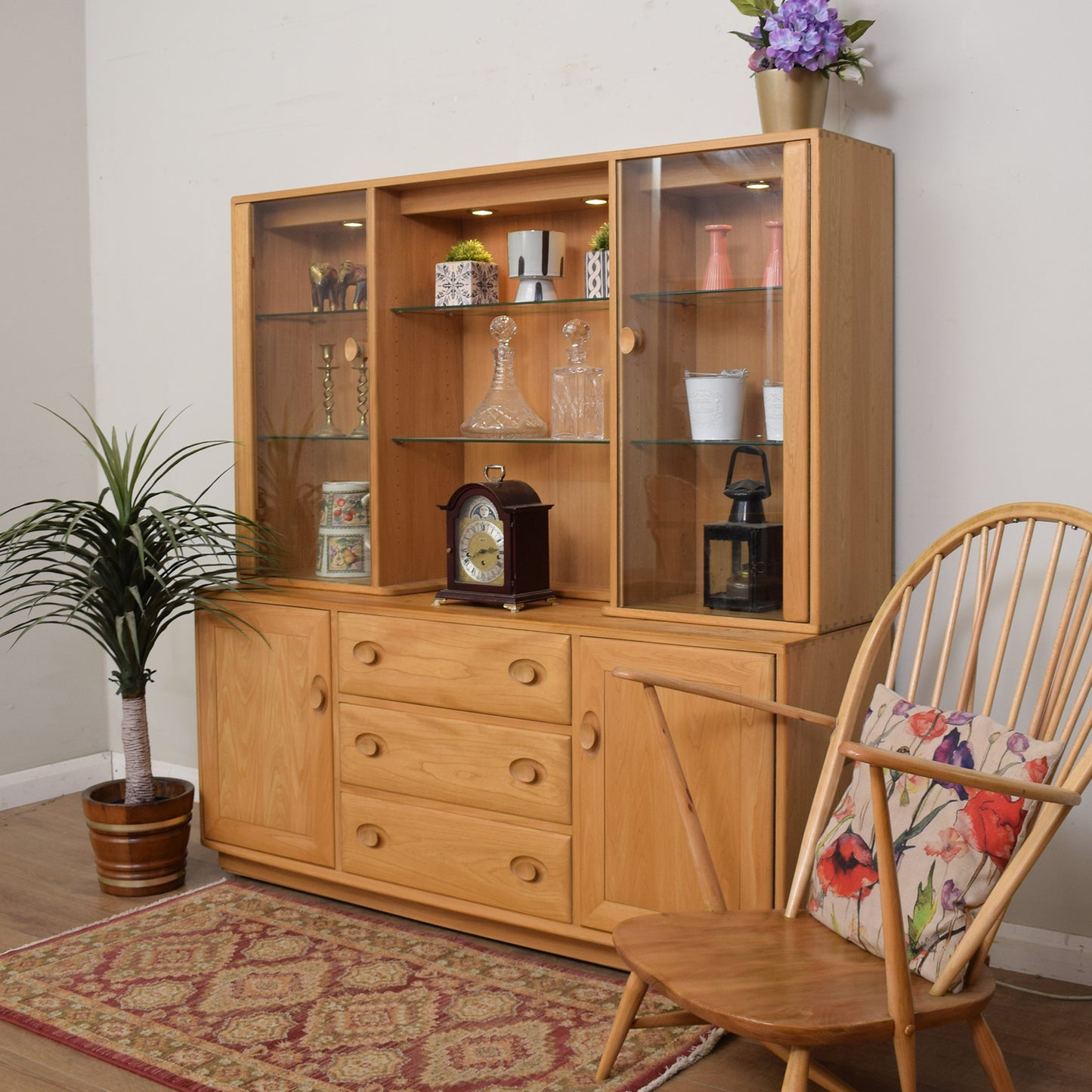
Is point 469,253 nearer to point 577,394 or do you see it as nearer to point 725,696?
point 577,394

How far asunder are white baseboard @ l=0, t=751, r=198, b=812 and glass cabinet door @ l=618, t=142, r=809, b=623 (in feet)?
6.61

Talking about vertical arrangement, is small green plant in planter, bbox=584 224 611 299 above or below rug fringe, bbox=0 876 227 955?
above

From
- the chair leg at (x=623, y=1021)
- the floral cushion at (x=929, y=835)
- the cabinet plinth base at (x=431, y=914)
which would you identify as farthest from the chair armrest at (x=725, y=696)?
the cabinet plinth base at (x=431, y=914)

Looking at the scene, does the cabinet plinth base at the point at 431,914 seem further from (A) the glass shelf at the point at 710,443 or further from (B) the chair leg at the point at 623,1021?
(A) the glass shelf at the point at 710,443

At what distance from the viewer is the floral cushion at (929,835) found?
6.49 ft

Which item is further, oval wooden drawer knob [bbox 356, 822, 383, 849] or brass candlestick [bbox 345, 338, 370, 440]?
brass candlestick [bbox 345, 338, 370, 440]

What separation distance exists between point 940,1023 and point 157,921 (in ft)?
6.21

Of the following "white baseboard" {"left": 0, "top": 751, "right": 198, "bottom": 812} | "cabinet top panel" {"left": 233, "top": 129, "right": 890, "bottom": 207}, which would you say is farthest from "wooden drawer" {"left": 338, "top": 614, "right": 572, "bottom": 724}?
"white baseboard" {"left": 0, "top": 751, "right": 198, "bottom": 812}

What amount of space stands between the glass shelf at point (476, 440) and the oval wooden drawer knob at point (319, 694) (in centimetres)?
62

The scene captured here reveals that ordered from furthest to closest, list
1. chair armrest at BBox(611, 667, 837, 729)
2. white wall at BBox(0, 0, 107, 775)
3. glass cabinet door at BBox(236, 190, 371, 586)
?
white wall at BBox(0, 0, 107, 775), glass cabinet door at BBox(236, 190, 371, 586), chair armrest at BBox(611, 667, 837, 729)

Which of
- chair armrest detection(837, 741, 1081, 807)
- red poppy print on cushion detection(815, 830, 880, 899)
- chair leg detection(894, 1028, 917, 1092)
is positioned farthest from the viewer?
red poppy print on cushion detection(815, 830, 880, 899)

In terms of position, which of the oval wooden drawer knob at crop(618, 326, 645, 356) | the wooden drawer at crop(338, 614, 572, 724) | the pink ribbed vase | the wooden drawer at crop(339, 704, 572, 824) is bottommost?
the wooden drawer at crop(339, 704, 572, 824)

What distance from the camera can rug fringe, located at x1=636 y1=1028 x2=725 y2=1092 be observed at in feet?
7.47

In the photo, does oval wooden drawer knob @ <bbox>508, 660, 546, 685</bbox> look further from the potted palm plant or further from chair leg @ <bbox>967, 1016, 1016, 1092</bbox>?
chair leg @ <bbox>967, 1016, 1016, 1092</bbox>
